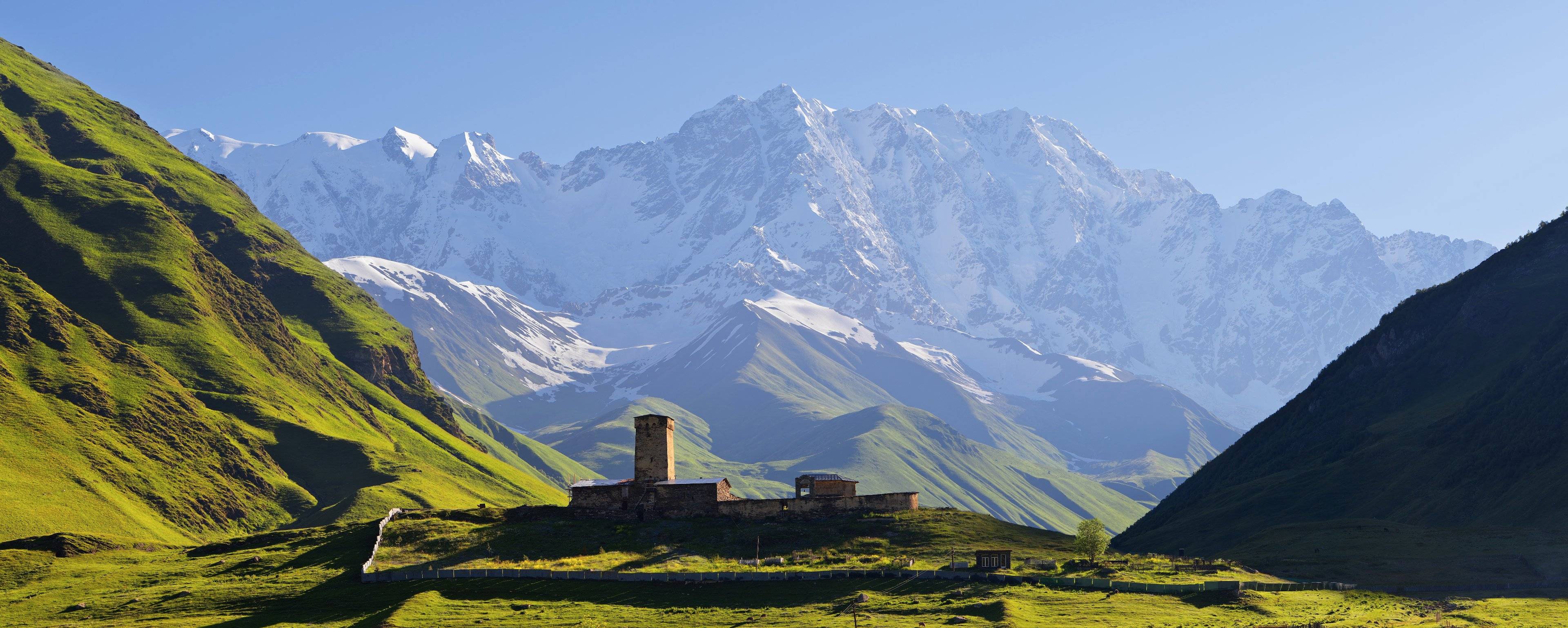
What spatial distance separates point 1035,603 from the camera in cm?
9219

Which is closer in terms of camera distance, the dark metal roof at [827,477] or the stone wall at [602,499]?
the stone wall at [602,499]

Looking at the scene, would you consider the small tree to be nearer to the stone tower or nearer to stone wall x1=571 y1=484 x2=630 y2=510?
the stone tower

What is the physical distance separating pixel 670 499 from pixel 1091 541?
130ft

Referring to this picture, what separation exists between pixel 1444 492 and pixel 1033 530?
81.6m

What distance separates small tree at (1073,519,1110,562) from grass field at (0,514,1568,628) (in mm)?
16625

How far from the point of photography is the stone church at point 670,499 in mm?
122250

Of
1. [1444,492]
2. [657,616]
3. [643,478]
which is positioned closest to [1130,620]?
[657,616]

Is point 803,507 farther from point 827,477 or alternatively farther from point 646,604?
point 646,604

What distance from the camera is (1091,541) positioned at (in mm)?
113750

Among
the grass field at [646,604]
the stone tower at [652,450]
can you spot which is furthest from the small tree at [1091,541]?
the stone tower at [652,450]

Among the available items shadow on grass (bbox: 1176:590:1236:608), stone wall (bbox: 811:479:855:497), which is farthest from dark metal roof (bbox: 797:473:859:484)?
shadow on grass (bbox: 1176:590:1236:608)

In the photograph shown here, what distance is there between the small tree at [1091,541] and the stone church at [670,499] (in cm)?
1759

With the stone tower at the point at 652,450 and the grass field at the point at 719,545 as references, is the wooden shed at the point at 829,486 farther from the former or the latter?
the stone tower at the point at 652,450

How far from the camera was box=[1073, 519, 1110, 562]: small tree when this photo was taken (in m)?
113
